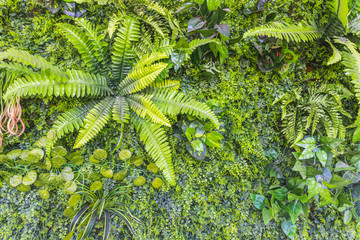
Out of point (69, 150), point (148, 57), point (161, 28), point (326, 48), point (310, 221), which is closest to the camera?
point (148, 57)

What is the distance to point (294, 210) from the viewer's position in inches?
67.2

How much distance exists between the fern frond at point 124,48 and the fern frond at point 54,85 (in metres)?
0.15

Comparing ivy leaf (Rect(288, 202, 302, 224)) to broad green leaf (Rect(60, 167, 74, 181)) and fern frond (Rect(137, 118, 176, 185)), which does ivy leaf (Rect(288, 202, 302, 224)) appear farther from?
broad green leaf (Rect(60, 167, 74, 181))

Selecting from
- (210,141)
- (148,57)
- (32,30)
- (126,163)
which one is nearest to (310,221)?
(210,141)

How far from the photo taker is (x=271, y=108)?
1.81 meters

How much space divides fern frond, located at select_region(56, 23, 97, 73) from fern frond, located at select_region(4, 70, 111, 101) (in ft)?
0.56

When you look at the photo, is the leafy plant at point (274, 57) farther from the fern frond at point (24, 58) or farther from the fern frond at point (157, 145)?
the fern frond at point (24, 58)

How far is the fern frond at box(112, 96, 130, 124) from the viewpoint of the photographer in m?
1.39

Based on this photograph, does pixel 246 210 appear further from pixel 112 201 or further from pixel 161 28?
pixel 161 28

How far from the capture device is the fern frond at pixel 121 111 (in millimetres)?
1385

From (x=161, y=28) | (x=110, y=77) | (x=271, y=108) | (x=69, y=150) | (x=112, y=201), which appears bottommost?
(x=112, y=201)

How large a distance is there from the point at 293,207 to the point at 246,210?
431 millimetres

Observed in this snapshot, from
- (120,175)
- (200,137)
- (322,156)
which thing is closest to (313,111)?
(322,156)

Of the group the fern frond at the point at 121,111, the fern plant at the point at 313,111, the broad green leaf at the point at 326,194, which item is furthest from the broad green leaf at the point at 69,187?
the broad green leaf at the point at 326,194
